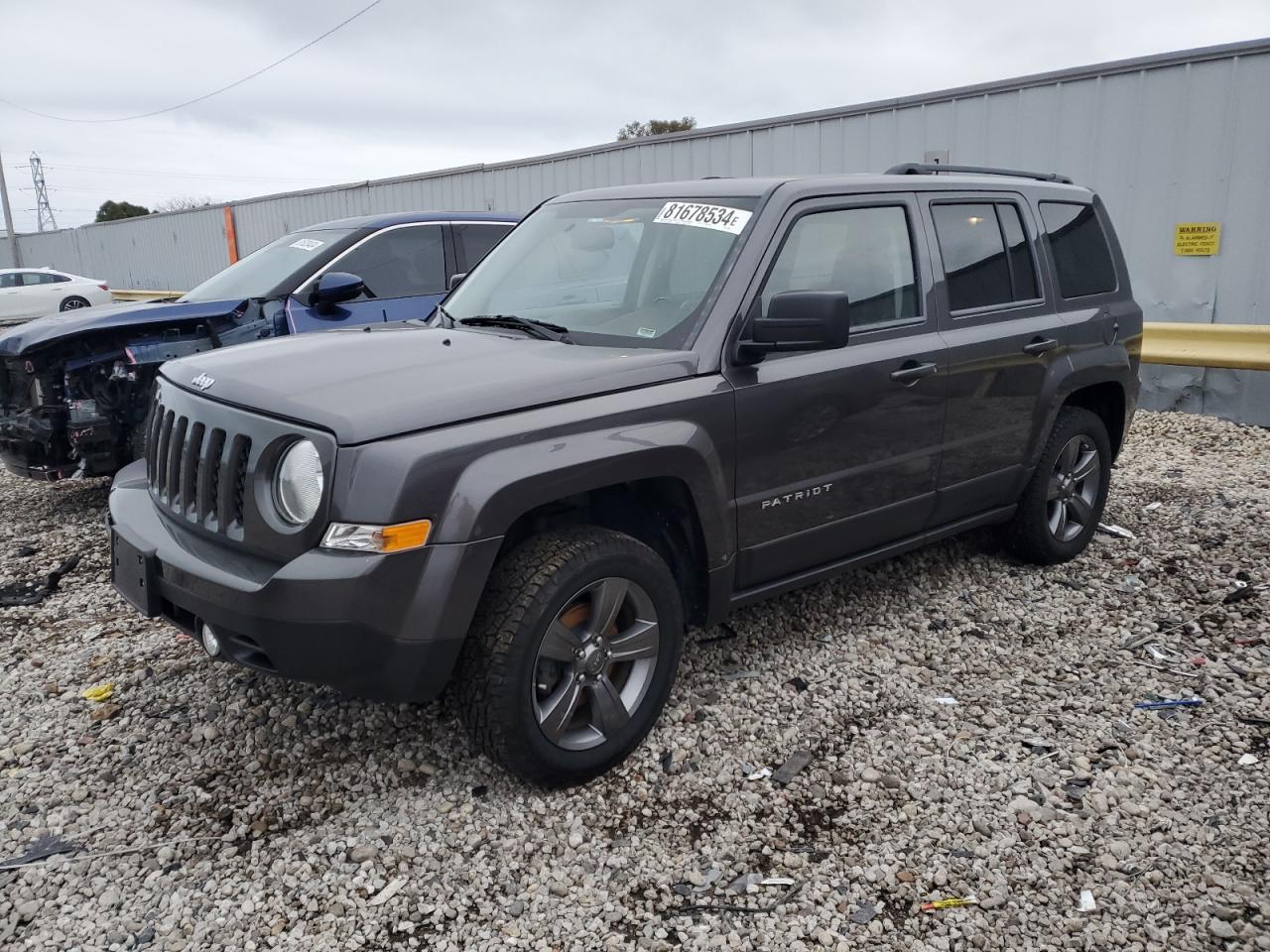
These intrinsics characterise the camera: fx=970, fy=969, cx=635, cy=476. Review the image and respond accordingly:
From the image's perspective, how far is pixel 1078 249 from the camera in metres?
4.81

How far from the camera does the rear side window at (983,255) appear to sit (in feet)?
13.5

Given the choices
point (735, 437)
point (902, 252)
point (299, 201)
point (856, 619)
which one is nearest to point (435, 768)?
point (735, 437)

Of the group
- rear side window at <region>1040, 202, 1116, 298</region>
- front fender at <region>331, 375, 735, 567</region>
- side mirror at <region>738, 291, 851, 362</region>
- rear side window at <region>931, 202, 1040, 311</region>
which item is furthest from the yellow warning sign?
front fender at <region>331, 375, 735, 567</region>

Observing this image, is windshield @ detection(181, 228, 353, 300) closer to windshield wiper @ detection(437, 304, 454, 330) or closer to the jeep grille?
windshield wiper @ detection(437, 304, 454, 330)

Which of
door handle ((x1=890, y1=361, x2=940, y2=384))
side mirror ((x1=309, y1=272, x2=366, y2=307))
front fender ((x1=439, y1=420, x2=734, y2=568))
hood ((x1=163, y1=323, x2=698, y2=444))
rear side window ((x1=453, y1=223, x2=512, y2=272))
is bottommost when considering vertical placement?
front fender ((x1=439, y1=420, x2=734, y2=568))

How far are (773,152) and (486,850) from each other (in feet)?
29.1

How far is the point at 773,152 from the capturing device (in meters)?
10.2

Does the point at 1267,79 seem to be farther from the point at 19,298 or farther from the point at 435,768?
the point at 19,298

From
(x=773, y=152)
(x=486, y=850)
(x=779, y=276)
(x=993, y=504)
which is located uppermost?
(x=773, y=152)

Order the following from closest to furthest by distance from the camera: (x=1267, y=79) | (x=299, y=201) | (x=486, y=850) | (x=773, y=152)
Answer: (x=486, y=850), (x=1267, y=79), (x=773, y=152), (x=299, y=201)

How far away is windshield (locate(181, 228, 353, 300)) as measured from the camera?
6496mm

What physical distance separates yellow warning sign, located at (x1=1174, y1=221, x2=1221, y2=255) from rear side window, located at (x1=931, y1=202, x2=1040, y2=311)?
14.1ft

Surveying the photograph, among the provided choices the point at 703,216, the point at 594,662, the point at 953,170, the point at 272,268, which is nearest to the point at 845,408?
the point at 703,216

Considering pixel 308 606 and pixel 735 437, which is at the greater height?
pixel 735 437
